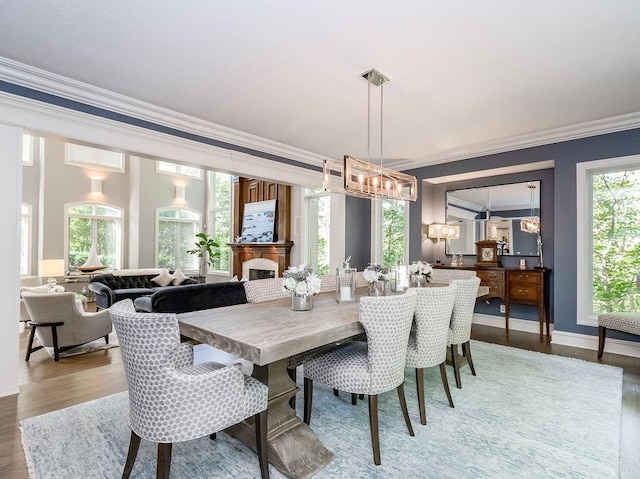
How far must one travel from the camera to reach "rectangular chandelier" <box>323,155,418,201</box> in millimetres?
2996

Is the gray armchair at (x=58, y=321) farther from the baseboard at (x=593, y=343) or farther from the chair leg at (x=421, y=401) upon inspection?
the baseboard at (x=593, y=343)

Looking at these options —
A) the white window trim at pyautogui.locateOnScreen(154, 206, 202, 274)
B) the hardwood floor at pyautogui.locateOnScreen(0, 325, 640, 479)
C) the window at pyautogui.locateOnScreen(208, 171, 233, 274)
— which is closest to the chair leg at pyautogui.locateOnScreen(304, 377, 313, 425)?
the hardwood floor at pyautogui.locateOnScreen(0, 325, 640, 479)

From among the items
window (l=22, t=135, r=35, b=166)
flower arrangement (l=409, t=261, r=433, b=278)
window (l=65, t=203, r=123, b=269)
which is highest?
window (l=22, t=135, r=35, b=166)

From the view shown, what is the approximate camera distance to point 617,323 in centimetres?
362

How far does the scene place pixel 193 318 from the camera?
6.95 ft

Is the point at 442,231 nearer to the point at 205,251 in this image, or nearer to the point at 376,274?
the point at 376,274

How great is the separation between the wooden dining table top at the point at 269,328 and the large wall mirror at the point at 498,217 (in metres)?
3.71

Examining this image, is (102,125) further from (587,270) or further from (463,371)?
(587,270)

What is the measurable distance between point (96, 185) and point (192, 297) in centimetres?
632

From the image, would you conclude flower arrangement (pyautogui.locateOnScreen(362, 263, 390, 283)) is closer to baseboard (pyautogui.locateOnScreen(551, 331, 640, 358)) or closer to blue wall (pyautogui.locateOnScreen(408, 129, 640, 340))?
blue wall (pyautogui.locateOnScreen(408, 129, 640, 340))

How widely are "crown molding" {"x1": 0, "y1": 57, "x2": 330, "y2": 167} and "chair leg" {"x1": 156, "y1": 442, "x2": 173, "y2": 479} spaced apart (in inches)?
122

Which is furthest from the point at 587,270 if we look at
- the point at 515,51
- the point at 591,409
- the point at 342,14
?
the point at 342,14

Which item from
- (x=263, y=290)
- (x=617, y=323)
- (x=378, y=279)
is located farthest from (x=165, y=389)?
(x=617, y=323)

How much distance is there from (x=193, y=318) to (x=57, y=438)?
3.80 ft
